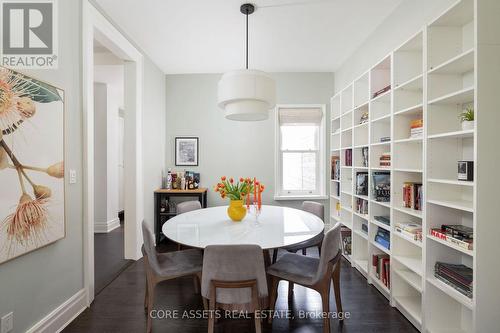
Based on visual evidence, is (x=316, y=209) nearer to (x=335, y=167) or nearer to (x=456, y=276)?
(x=335, y=167)

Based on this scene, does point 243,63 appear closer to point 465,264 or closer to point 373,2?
point 373,2

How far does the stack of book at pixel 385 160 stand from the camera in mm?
2502

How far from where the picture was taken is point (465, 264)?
182cm

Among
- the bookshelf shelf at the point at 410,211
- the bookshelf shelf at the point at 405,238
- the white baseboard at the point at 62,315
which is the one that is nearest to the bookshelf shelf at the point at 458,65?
the bookshelf shelf at the point at 410,211

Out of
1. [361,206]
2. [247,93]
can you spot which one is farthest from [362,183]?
[247,93]

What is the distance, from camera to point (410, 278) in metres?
2.13

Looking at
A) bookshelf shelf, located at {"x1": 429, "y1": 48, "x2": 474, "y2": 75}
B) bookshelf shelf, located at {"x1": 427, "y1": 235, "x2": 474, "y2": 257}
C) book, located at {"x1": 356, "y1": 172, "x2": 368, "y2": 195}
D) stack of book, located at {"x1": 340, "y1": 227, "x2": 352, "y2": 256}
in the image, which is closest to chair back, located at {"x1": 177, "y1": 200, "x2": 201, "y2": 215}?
book, located at {"x1": 356, "y1": 172, "x2": 368, "y2": 195}

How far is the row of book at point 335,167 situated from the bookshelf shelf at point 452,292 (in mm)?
2076

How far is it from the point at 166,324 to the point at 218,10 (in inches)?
115

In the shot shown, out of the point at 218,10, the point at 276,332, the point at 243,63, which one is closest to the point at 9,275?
the point at 276,332

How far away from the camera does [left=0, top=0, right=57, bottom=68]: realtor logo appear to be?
1.62 metres

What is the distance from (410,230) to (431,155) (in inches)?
26.4

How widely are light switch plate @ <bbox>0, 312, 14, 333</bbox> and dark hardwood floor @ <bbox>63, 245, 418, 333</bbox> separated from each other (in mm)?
487

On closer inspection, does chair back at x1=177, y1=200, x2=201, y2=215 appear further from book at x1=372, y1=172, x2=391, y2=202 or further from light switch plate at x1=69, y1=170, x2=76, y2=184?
book at x1=372, y1=172, x2=391, y2=202
